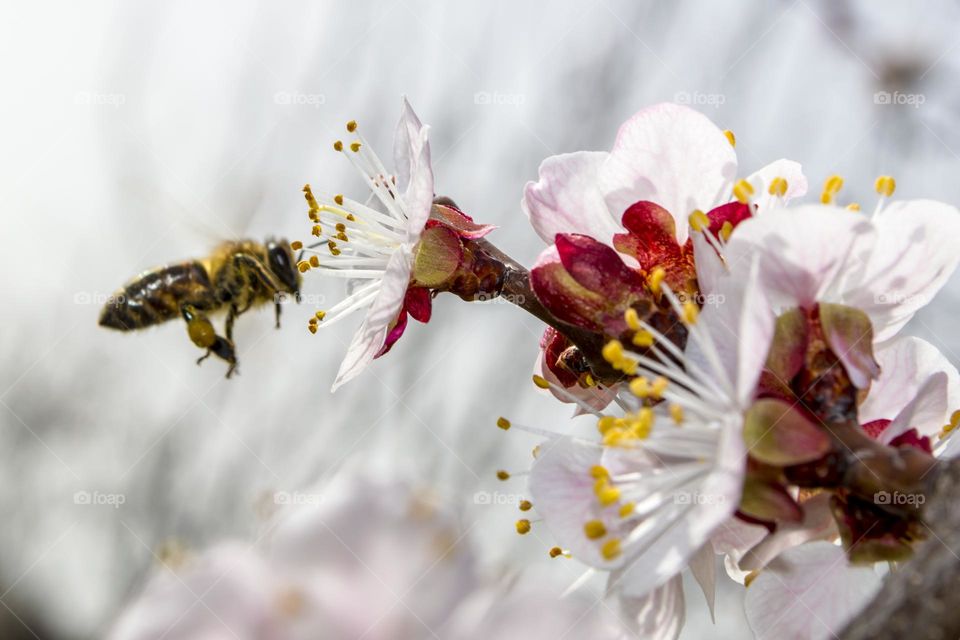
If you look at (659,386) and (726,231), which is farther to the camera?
(726,231)

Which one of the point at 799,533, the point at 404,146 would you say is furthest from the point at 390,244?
the point at 799,533

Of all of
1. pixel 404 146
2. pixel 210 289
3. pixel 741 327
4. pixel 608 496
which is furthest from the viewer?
pixel 210 289

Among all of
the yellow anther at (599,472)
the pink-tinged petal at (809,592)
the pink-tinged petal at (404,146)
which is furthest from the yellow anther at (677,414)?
the pink-tinged petal at (404,146)

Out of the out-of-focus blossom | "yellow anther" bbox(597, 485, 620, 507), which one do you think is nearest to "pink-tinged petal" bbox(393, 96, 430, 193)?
the out-of-focus blossom

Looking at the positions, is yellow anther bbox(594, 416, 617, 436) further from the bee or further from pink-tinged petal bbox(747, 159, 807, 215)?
the bee

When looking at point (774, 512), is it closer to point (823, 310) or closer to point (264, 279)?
point (823, 310)

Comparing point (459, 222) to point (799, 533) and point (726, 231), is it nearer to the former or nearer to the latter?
point (726, 231)
